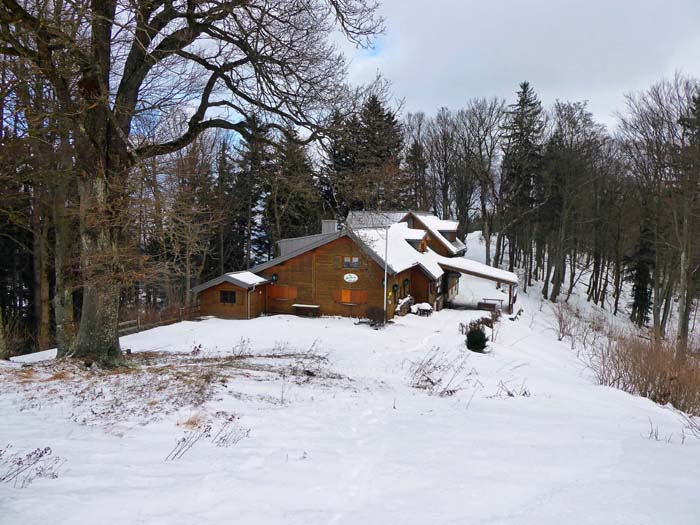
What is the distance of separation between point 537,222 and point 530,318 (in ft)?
42.0

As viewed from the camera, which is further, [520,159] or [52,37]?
[520,159]

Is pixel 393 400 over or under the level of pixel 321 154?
under

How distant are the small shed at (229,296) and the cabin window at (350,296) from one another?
4811 millimetres

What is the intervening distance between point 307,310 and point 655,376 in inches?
713

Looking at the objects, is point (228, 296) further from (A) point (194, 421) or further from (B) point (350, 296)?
(A) point (194, 421)

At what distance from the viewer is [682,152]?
63.0ft

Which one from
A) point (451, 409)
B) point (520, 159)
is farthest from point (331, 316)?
point (520, 159)

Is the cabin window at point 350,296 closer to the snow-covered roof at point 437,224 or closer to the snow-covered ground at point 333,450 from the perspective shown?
the snow-covered roof at point 437,224

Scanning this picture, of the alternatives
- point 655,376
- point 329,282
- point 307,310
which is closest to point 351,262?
point 329,282

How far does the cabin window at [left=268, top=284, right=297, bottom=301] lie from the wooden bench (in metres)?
0.72

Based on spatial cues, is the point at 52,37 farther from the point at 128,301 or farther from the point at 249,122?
the point at 128,301

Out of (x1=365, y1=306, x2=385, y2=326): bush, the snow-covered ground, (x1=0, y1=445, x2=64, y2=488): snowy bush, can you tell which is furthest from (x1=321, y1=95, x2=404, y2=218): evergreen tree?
(x1=365, y1=306, x2=385, y2=326): bush

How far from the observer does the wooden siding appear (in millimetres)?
23531

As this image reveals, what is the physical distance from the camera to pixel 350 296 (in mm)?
24375
